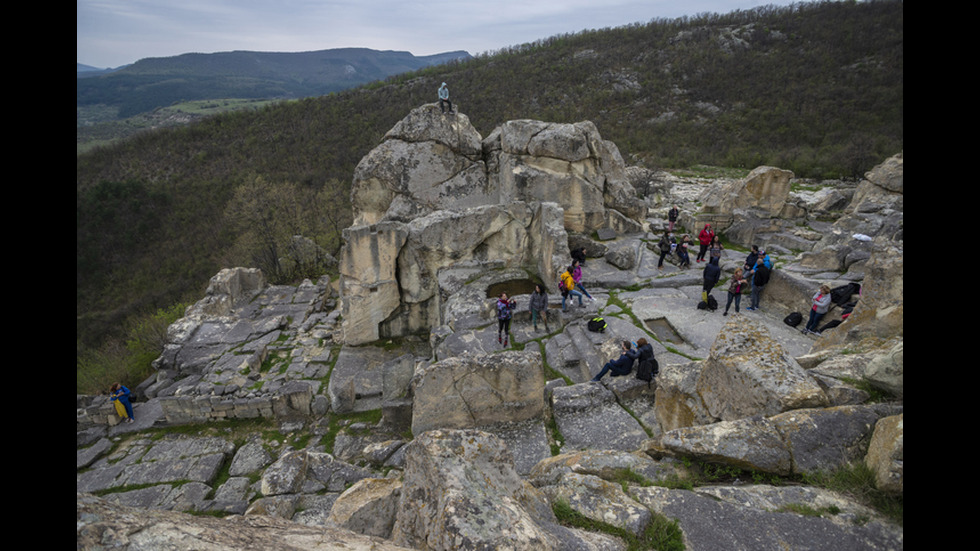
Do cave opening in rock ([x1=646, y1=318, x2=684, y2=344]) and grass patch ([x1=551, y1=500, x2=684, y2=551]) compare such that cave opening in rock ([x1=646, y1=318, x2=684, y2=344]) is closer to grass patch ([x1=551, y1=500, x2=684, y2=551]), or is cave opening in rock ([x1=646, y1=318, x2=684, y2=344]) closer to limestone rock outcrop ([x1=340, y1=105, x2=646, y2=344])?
limestone rock outcrop ([x1=340, y1=105, x2=646, y2=344])

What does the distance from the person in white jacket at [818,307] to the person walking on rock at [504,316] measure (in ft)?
18.4

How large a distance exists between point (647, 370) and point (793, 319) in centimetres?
410

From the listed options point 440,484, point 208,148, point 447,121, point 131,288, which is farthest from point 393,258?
point 208,148

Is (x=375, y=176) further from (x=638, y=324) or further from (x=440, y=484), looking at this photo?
(x=440, y=484)

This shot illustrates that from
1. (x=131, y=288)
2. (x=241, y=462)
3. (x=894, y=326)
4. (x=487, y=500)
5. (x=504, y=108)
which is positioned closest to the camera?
(x=487, y=500)

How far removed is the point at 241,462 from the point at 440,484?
26.0 ft

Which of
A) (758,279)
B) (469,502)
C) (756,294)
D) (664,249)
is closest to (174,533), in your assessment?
(469,502)

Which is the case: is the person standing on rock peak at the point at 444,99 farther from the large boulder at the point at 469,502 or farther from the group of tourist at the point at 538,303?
the large boulder at the point at 469,502

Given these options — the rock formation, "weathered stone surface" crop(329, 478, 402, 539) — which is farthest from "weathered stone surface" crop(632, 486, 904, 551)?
"weathered stone surface" crop(329, 478, 402, 539)

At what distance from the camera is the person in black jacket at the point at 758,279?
30.7 ft

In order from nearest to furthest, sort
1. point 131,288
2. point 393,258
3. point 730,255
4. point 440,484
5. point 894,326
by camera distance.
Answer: point 440,484 → point 894,326 → point 393,258 → point 730,255 → point 131,288

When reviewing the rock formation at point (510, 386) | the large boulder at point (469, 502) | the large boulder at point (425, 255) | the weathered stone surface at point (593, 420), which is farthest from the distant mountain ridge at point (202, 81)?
the large boulder at point (469, 502)

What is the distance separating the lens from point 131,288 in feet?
97.3

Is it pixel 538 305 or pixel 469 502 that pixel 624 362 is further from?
pixel 469 502
